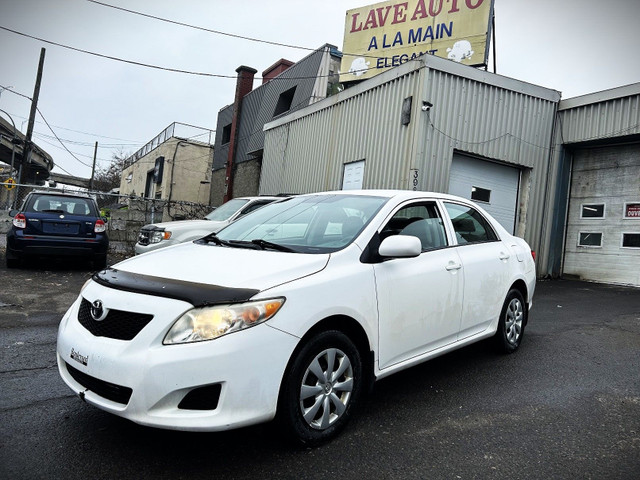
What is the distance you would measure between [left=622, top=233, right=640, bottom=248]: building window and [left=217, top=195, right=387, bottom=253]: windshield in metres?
9.24

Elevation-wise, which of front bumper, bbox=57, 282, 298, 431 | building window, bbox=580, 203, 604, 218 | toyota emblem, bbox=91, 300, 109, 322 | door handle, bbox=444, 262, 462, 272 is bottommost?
front bumper, bbox=57, 282, 298, 431

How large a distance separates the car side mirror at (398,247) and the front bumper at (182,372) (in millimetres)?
890

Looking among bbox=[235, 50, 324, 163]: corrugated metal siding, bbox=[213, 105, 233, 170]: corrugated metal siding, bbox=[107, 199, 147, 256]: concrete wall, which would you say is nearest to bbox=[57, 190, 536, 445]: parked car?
bbox=[107, 199, 147, 256]: concrete wall

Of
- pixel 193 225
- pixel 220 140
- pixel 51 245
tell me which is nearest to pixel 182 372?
pixel 193 225

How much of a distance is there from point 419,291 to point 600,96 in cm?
957

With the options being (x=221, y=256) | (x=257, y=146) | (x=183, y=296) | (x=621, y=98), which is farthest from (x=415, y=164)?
(x=257, y=146)

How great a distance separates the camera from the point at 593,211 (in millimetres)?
11062

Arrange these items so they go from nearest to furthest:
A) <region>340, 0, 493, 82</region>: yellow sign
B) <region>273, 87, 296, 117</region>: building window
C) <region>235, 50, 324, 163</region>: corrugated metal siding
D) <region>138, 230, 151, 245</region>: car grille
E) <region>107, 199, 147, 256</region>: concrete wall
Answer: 1. <region>138, 230, 151, 245</region>: car grille
2. <region>107, 199, 147, 256</region>: concrete wall
3. <region>340, 0, 493, 82</region>: yellow sign
4. <region>235, 50, 324, 163</region>: corrugated metal siding
5. <region>273, 87, 296, 117</region>: building window

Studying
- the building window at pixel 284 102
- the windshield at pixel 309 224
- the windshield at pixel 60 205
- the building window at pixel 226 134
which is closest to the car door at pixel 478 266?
the windshield at pixel 309 224

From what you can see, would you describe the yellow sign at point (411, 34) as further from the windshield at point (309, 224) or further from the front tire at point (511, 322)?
the windshield at point (309, 224)

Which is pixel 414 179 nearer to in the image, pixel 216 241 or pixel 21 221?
pixel 216 241

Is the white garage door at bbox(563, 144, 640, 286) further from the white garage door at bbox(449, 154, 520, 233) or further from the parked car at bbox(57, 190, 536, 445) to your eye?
the parked car at bbox(57, 190, 536, 445)

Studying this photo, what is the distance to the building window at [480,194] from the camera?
10398 mm

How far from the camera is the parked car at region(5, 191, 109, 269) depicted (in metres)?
8.36
